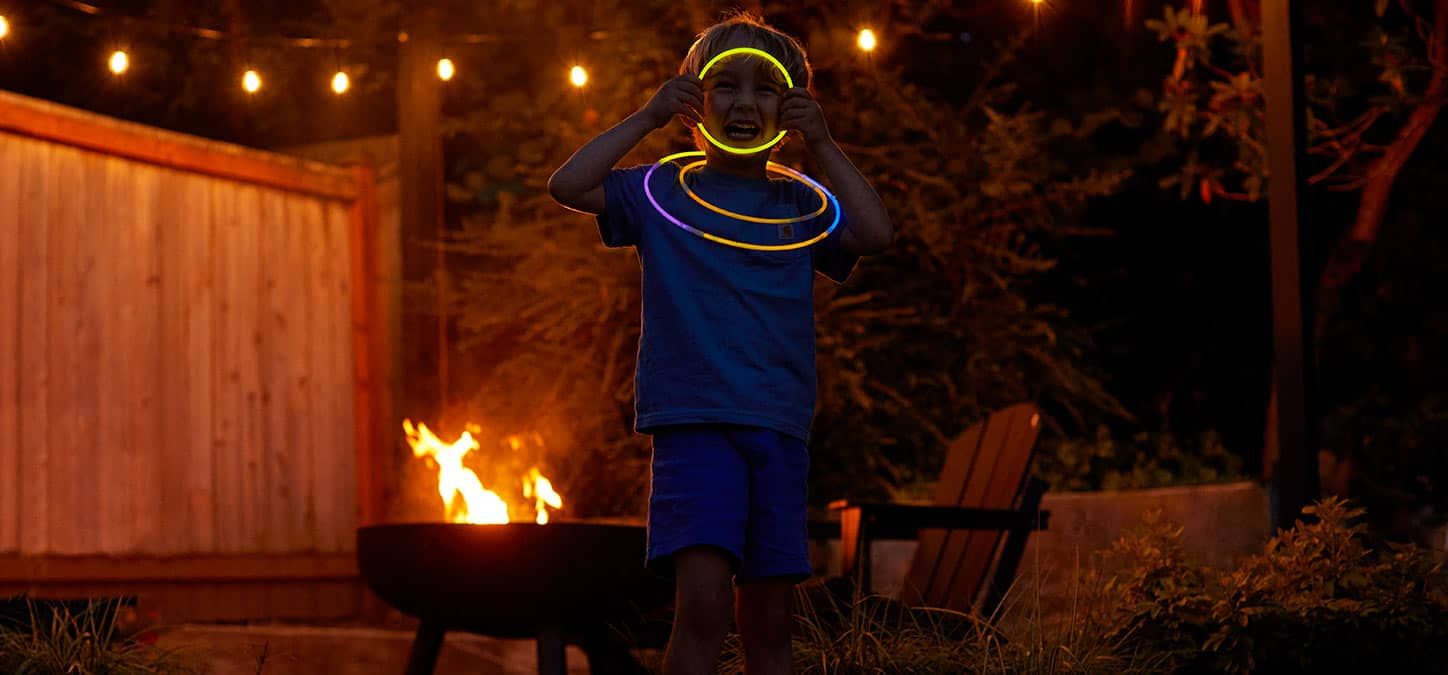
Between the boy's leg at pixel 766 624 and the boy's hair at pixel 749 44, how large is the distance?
80 cm

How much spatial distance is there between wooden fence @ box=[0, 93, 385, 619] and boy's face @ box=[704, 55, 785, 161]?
4.26 m

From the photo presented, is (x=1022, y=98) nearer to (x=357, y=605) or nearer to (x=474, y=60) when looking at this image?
(x=474, y=60)

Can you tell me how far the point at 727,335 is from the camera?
2.54m

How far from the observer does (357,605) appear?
737 cm

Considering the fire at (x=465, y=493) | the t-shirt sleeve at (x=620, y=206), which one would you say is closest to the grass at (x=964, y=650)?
the t-shirt sleeve at (x=620, y=206)

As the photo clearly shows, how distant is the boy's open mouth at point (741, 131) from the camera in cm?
259

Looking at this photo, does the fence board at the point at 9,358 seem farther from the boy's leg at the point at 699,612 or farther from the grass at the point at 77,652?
the boy's leg at the point at 699,612

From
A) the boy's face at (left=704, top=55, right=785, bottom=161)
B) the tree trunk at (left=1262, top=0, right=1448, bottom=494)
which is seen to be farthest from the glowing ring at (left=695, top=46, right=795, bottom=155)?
the tree trunk at (left=1262, top=0, right=1448, bottom=494)

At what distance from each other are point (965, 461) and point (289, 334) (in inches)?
134

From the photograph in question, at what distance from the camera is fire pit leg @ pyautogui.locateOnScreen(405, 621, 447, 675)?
13.5ft

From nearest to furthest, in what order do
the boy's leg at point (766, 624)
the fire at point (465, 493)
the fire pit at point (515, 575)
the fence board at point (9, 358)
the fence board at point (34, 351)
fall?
the boy's leg at point (766, 624) < the fire pit at point (515, 575) < the fire at point (465, 493) < the fence board at point (9, 358) < the fence board at point (34, 351)

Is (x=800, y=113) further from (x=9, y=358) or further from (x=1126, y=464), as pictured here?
(x=1126, y=464)

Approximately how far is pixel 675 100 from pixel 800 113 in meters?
0.19

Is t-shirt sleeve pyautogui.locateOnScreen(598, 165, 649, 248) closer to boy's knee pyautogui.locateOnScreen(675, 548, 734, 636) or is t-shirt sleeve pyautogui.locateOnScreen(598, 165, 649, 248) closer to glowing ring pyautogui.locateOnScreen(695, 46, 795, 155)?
glowing ring pyautogui.locateOnScreen(695, 46, 795, 155)
